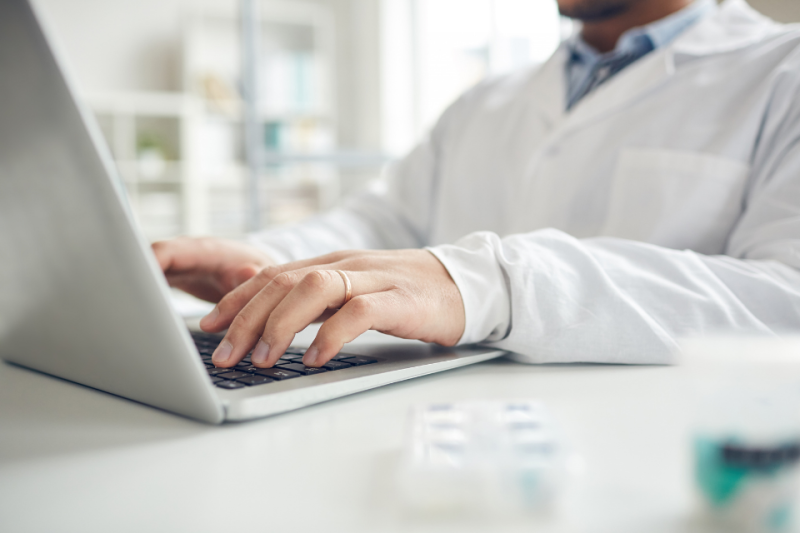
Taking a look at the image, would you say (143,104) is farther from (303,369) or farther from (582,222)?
(303,369)

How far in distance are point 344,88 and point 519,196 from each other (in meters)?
3.87

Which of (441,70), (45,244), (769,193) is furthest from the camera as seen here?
(441,70)

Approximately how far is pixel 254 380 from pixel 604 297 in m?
0.29

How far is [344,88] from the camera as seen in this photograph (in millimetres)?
4648

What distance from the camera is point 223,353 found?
1.46 feet

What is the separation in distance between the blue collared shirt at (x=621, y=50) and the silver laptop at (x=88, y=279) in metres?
0.78

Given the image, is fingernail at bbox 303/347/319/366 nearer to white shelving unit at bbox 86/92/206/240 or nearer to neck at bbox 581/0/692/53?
neck at bbox 581/0/692/53

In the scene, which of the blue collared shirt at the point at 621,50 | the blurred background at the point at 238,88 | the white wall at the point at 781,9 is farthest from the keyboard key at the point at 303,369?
the blurred background at the point at 238,88

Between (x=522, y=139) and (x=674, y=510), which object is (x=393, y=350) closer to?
(x=674, y=510)

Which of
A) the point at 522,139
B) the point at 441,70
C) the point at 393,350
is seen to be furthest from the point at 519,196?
the point at 441,70

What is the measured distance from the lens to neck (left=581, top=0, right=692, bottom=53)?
1051 millimetres

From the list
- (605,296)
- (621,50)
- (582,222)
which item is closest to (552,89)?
(621,50)

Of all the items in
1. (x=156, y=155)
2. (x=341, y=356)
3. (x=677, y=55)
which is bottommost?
(x=156, y=155)

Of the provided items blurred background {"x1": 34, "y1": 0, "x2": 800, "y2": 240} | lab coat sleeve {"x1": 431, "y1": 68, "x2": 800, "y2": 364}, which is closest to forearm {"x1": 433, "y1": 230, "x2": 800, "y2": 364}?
lab coat sleeve {"x1": 431, "y1": 68, "x2": 800, "y2": 364}
